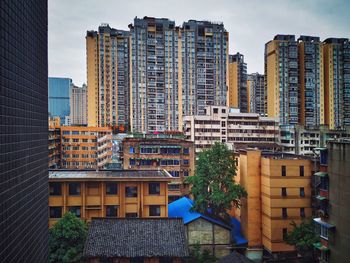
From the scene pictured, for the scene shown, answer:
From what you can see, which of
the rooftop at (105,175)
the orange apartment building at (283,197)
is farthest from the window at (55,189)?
the orange apartment building at (283,197)

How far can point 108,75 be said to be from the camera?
103 m

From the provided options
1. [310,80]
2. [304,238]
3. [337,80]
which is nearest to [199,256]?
[304,238]

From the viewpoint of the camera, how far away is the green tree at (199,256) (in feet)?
116

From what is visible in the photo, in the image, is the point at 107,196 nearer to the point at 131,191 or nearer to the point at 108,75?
the point at 131,191

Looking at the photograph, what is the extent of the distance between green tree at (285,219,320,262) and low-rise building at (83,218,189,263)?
11375 mm

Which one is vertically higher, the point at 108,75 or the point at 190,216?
the point at 108,75

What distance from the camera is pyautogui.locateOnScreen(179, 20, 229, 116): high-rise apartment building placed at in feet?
318

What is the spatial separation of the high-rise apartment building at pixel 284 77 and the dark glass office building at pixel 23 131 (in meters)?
76.8

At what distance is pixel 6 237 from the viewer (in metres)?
17.0

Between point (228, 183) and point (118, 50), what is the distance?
72.2 metres

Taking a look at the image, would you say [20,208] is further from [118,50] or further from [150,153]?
[118,50]

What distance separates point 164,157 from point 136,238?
23862 mm

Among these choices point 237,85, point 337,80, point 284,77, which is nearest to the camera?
point 284,77

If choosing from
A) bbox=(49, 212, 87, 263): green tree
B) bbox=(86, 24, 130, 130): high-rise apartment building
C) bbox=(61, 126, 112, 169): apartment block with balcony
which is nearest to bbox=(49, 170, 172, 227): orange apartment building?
bbox=(49, 212, 87, 263): green tree
